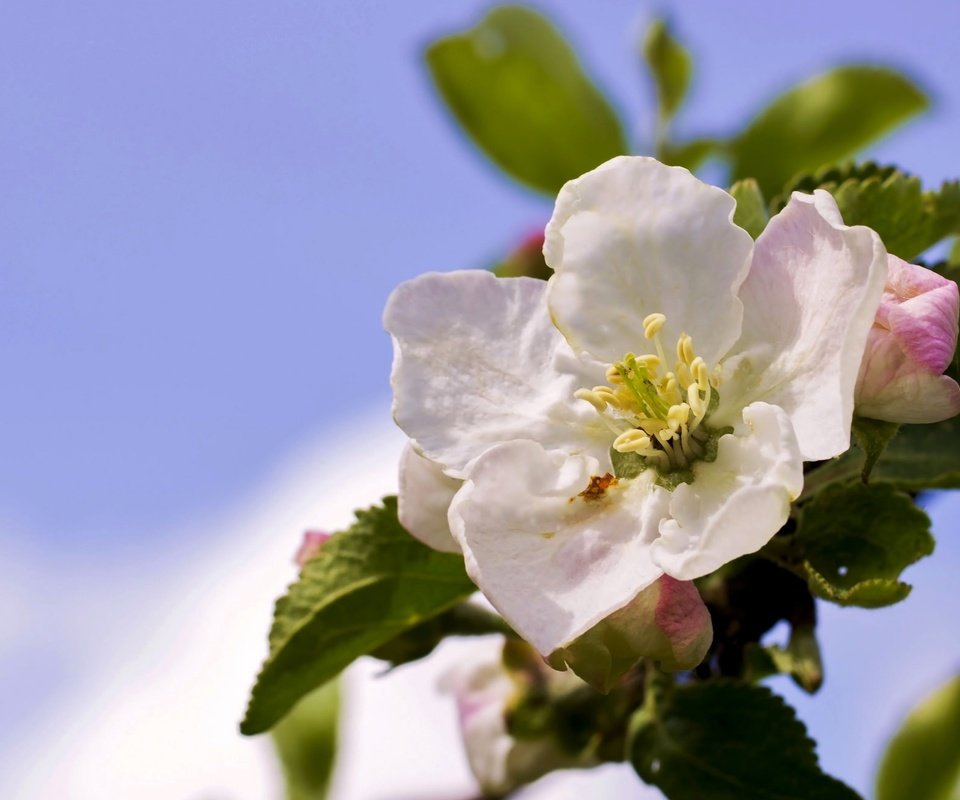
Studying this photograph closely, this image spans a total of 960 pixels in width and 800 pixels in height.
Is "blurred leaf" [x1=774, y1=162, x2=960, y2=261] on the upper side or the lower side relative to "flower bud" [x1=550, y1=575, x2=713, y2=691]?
upper

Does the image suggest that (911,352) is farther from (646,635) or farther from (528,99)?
(528,99)

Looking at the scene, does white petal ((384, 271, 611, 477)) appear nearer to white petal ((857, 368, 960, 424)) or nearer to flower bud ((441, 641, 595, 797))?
white petal ((857, 368, 960, 424))

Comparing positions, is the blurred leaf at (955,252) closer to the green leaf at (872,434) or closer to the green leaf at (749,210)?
the green leaf at (749,210)

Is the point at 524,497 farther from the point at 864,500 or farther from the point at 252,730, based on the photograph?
the point at 252,730

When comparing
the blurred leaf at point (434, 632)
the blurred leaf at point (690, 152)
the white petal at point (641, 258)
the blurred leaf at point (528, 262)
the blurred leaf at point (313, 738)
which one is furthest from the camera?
the blurred leaf at point (690, 152)

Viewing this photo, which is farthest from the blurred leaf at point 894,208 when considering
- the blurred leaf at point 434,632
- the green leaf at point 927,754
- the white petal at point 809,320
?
the green leaf at point 927,754

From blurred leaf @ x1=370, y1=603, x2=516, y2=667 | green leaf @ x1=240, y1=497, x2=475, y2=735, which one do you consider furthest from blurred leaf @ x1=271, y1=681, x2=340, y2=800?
green leaf @ x1=240, y1=497, x2=475, y2=735
